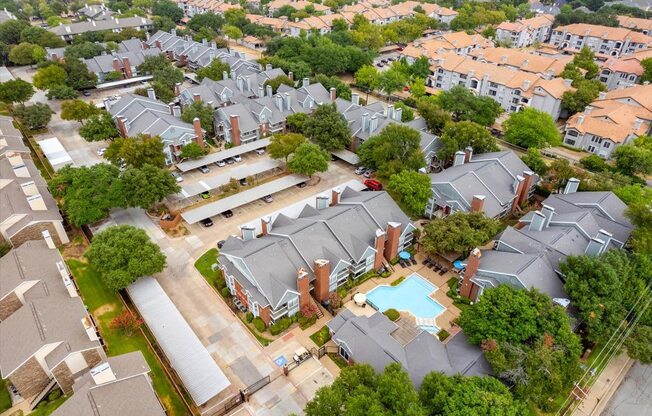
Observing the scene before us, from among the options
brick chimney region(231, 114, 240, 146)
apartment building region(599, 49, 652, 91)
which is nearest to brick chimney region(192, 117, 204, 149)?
brick chimney region(231, 114, 240, 146)

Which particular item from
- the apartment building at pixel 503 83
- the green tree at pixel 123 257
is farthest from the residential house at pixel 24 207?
the apartment building at pixel 503 83

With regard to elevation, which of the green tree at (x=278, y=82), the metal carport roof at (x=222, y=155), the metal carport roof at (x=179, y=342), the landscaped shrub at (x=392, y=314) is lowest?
the landscaped shrub at (x=392, y=314)

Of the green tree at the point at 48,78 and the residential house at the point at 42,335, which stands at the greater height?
the green tree at the point at 48,78

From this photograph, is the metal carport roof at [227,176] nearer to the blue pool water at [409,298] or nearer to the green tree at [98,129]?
the green tree at [98,129]

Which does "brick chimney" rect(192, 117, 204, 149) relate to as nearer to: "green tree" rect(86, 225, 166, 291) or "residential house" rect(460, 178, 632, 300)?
"green tree" rect(86, 225, 166, 291)

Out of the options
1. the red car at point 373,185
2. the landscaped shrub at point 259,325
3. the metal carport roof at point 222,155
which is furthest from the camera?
the metal carport roof at point 222,155
